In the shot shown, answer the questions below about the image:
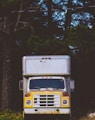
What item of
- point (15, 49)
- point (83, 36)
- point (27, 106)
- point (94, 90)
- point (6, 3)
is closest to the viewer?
point (27, 106)

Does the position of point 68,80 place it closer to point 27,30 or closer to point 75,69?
point 27,30

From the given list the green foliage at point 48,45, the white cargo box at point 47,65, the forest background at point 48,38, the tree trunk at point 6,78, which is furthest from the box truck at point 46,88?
the tree trunk at point 6,78

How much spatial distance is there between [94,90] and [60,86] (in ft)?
54.0

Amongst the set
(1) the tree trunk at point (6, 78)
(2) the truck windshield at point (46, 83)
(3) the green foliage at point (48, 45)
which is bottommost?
(1) the tree trunk at point (6, 78)

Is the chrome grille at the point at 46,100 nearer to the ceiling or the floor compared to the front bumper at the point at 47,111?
nearer to the ceiling

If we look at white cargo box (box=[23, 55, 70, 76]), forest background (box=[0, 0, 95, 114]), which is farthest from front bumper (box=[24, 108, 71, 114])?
forest background (box=[0, 0, 95, 114])

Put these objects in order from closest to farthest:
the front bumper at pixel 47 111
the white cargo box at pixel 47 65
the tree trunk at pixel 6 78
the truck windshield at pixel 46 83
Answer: the white cargo box at pixel 47 65
the front bumper at pixel 47 111
the truck windshield at pixel 46 83
the tree trunk at pixel 6 78

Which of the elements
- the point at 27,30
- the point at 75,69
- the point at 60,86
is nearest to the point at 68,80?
the point at 60,86

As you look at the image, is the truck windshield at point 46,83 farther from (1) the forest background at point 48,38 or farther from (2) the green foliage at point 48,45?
(2) the green foliage at point 48,45

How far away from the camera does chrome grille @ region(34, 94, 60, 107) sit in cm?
3391

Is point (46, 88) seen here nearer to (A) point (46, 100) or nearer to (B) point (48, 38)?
(A) point (46, 100)

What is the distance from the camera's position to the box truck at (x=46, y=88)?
33719mm

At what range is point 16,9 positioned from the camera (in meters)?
41.7

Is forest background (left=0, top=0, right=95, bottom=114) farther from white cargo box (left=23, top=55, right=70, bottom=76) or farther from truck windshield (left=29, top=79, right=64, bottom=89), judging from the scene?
truck windshield (left=29, top=79, right=64, bottom=89)
